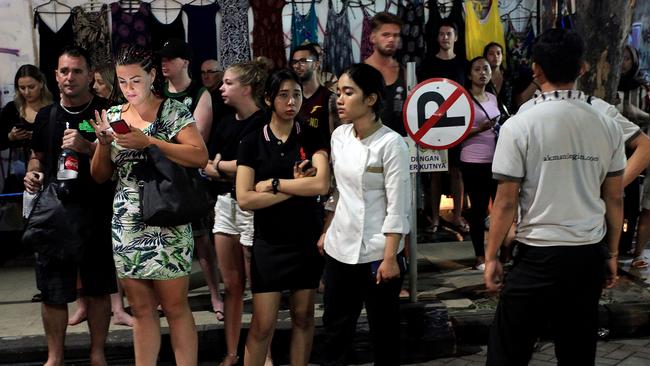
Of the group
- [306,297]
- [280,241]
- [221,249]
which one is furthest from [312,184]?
[221,249]

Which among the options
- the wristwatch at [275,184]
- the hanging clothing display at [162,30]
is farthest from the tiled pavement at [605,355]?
the hanging clothing display at [162,30]

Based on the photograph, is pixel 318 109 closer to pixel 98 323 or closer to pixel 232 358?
pixel 232 358

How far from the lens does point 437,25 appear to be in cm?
872

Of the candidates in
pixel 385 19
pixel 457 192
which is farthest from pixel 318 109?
pixel 457 192

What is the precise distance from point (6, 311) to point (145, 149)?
9.64ft

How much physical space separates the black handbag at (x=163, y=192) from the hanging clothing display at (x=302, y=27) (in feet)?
15.5

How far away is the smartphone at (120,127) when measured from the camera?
3965mm

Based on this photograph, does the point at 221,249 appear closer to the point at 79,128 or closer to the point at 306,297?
the point at 306,297

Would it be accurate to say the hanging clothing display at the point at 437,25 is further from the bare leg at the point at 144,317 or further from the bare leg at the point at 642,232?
the bare leg at the point at 144,317

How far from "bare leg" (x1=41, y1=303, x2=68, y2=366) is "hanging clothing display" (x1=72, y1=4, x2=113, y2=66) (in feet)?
13.1

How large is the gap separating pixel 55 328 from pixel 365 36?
5.12 m

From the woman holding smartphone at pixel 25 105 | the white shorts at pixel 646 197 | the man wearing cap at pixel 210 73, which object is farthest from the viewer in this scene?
the white shorts at pixel 646 197

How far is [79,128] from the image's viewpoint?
4715mm

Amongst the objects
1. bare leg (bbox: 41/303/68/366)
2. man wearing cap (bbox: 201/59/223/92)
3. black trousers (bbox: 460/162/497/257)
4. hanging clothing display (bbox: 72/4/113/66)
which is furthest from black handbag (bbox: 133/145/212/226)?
hanging clothing display (bbox: 72/4/113/66)
